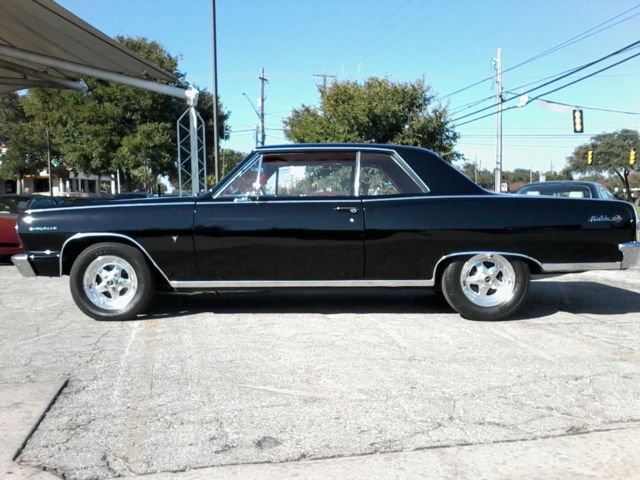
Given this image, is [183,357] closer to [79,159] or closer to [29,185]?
[79,159]

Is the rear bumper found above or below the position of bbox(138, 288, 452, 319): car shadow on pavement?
above

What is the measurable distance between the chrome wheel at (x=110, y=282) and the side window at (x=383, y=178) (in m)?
2.42

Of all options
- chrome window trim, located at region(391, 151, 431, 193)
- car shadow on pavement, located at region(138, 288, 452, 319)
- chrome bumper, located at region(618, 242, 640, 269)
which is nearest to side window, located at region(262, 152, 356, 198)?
chrome window trim, located at region(391, 151, 431, 193)

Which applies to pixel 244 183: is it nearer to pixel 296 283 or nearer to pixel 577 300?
pixel 296 283

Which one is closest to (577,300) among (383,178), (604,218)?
(604,218)

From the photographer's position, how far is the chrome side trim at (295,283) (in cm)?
570

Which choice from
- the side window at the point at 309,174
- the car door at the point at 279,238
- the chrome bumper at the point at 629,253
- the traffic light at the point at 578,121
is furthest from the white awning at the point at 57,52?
the traffic light at the point at 578,121

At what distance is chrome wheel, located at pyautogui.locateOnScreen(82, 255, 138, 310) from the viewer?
580cm

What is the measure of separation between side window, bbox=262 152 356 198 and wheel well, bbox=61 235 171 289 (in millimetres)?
1317

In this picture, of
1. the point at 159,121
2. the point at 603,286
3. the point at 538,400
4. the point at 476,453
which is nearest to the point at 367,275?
the point at 538,400

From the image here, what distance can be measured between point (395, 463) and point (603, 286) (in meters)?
6.24

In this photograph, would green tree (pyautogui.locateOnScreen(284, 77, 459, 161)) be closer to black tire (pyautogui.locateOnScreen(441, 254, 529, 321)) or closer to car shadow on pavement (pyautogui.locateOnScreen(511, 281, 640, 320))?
car shadow on pavement (pyautogui.locateOnScreen(511, 281, 640, 320))

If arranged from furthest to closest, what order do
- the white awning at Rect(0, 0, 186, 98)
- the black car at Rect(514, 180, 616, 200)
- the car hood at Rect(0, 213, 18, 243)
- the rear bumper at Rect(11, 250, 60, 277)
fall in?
the white awning at Rect(0, 0, 186, 98), the black car at Rect(514, 180, 616, 200), the car hood at Rect(0, 213, 18, 243), the rear bumper at Rect(11, 250, 60, 277)

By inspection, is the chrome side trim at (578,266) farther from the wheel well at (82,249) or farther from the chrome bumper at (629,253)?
the wheel well at (82,249)
